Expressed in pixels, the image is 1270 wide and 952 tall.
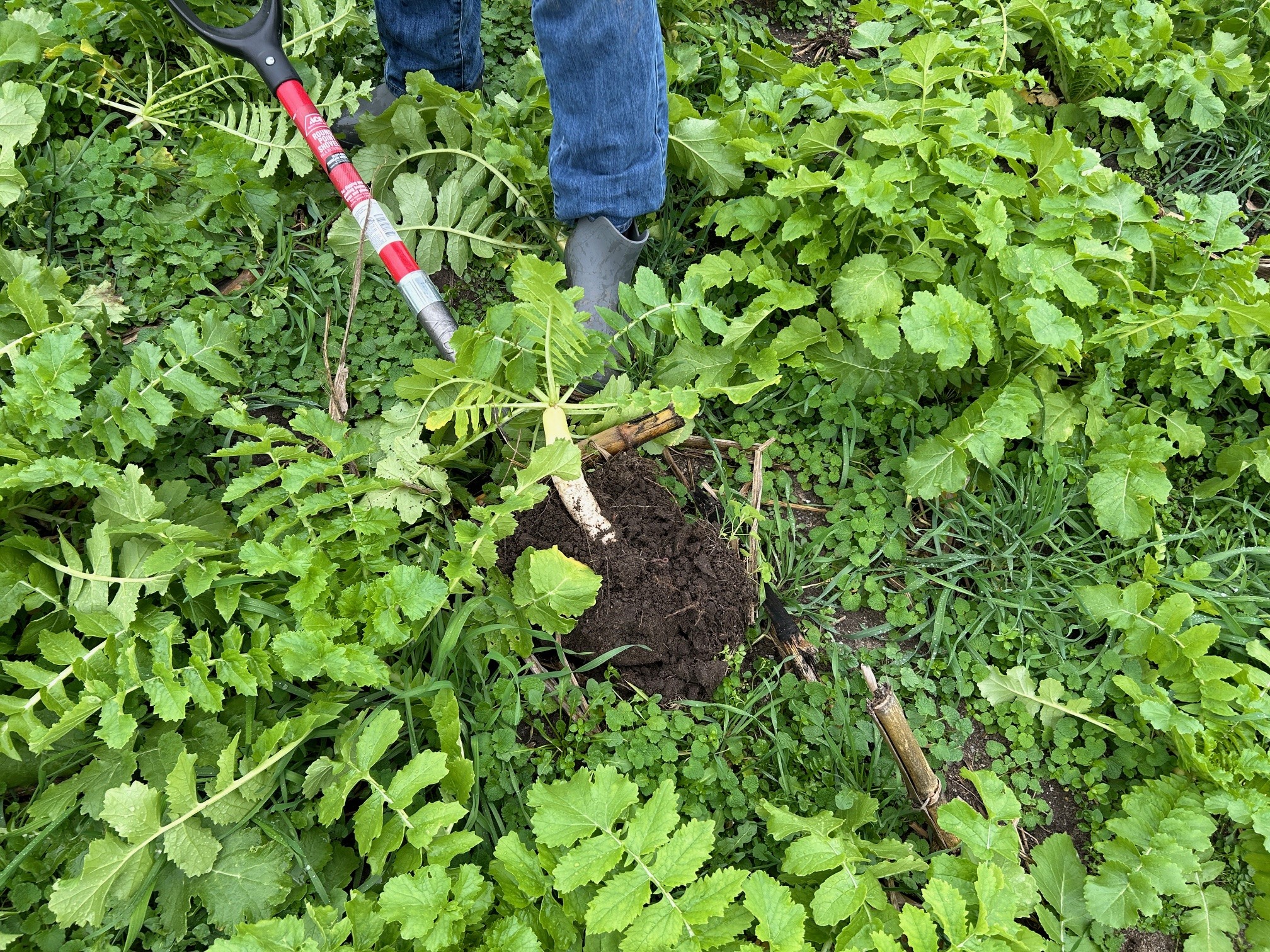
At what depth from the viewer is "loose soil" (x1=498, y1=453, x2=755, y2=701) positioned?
1.94 m

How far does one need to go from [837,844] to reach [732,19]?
2.80 metres

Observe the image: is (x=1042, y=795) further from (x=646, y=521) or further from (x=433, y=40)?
(x=433, y=40)

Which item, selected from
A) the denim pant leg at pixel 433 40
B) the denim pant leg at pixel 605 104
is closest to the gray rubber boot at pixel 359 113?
the denim pant leg at pixel 433 40

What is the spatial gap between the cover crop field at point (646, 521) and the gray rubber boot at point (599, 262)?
0.14 meters

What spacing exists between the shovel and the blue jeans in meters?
0.33

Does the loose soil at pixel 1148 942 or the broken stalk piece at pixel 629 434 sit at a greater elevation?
the broken stalk piece at pixel 629 434

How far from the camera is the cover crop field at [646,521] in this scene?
64.0 inches

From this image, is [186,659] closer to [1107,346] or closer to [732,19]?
[1107,346]

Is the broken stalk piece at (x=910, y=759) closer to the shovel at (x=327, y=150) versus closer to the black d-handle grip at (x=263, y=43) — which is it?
the shovel at (x=327, y=150)

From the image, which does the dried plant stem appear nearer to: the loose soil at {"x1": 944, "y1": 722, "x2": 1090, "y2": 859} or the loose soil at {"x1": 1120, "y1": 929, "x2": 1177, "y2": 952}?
the loose soil at {"x1": 944, "y1": 722, "x2": 1090, "y2": 859}

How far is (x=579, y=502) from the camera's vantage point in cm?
199

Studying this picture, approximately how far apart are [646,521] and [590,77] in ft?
3.60

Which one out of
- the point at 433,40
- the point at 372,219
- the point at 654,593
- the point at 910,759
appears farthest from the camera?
the point at 433,40

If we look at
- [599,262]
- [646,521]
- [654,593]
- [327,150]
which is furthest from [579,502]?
[327,150]
